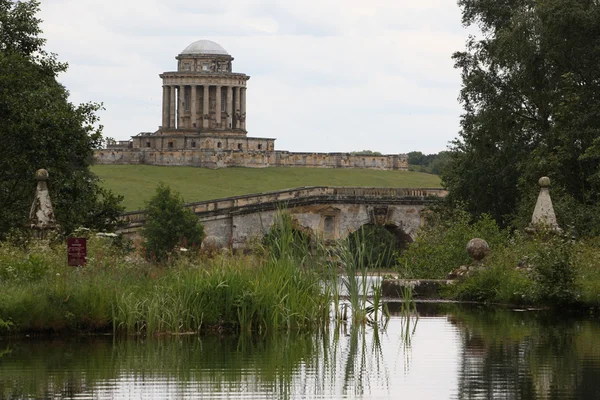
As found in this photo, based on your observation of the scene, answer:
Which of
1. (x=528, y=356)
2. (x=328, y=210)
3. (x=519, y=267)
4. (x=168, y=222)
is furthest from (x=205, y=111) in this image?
(x=528, y=356)

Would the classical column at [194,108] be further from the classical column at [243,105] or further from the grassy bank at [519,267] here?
the grassy bank at [519,267]

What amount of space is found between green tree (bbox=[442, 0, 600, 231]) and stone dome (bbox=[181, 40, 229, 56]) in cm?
8979

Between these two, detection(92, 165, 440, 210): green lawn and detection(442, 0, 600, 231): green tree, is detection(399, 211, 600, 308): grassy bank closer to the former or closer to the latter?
detection(442, 0, 600, 231): green tree

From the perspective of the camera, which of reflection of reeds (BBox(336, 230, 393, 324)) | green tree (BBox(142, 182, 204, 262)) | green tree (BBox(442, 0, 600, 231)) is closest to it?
reflection of reeds (BBox(336, 230, 393, 324))

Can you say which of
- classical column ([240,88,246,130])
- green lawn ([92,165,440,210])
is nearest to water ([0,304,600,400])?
green lawn ([92,165,440,210])

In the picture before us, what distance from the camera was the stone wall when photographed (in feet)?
389

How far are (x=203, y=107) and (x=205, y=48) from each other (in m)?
6.53

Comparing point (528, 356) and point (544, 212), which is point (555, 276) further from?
point (528, 356)

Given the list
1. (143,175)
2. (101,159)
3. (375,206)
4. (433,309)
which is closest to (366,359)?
(433,309)

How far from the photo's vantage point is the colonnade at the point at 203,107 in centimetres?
13462

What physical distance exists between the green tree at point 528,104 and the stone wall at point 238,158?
69660 mm

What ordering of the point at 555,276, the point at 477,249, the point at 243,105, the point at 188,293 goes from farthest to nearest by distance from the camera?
1. the point at 243,105
2. the point at 477,249
3. the point at 555,276
4. the point at 188,293

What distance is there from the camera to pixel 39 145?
34.2m

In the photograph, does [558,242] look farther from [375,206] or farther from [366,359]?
[375,206]
